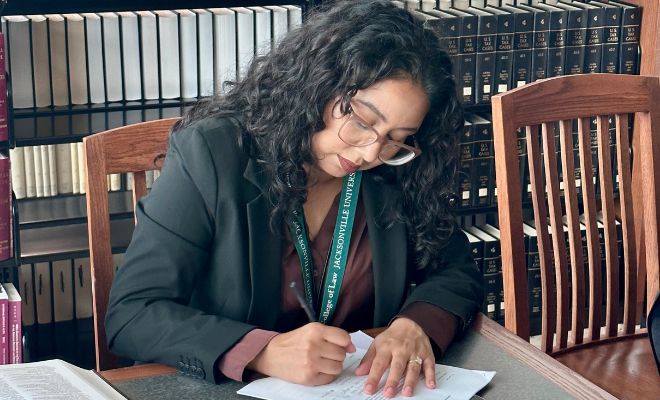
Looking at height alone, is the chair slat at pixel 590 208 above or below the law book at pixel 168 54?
below

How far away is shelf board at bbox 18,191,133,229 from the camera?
256 centimetres

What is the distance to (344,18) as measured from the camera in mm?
1577

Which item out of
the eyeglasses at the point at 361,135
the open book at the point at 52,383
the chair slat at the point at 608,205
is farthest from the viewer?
the chair slat at the point at 608,205

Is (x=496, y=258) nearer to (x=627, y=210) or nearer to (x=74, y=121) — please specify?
(x=627, y=210)

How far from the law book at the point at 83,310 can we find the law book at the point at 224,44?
63 centimetres

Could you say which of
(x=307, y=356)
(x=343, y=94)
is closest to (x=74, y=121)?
(x=343, y=94)

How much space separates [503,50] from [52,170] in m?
1.25

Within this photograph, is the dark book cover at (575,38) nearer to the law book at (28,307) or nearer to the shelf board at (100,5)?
the shelf board at (100,5)

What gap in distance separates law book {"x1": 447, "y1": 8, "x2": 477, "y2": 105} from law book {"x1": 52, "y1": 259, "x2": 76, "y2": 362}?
3.87 ft

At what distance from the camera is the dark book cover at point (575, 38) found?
2.81 meters

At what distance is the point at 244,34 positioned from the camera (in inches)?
104

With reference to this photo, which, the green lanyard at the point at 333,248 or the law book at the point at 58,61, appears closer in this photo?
the green lanyard at the point at 333,248

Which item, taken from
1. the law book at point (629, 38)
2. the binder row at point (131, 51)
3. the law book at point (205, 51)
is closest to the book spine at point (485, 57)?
the law book at point (629, 38)

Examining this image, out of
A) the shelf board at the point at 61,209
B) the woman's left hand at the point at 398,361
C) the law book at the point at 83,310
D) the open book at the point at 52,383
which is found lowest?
the law book at the point at 83,310
